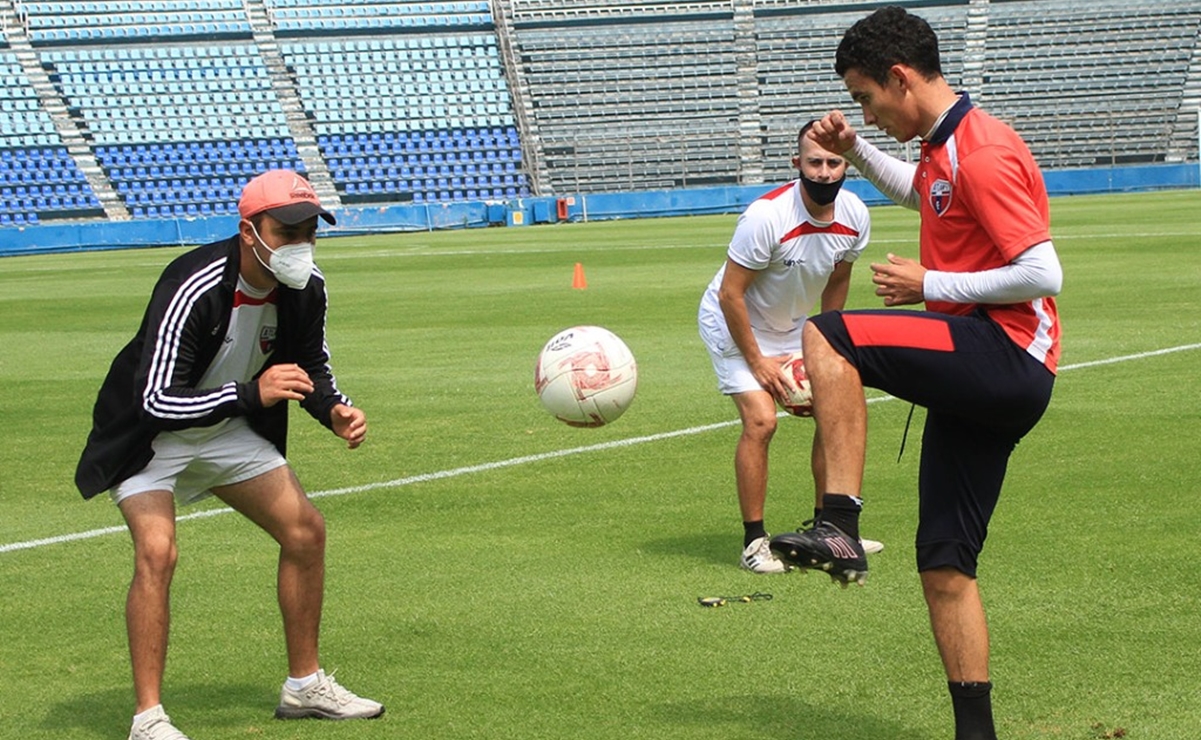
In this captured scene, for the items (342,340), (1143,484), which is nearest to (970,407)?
(1143,484)

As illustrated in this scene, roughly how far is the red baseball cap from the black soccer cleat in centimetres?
204

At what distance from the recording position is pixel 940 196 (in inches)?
193

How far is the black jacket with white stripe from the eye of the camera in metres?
5.47

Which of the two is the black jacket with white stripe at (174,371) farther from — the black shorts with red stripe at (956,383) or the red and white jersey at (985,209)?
the red and white jersey at (985,209)

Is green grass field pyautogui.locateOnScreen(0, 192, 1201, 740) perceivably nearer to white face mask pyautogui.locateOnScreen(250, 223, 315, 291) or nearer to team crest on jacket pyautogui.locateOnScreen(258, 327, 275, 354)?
team crest on jacket pyautogui.locateOnScreen(258, 327, 275, 354)

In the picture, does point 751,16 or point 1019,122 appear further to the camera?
point 751,16

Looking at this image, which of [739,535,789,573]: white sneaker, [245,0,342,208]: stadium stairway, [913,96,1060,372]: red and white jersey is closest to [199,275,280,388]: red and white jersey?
[913,96,1060,372]: red and white jersey

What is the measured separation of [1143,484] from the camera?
30.0 feet

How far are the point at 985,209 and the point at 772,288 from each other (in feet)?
12.7

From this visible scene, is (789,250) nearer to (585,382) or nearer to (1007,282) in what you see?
(585,382)

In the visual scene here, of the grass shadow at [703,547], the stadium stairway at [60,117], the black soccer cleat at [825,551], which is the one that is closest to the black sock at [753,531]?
the grass shadow at [703,547]

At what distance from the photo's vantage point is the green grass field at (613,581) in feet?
18.8

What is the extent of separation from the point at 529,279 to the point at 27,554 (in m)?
18.5

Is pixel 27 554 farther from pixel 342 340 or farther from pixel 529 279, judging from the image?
pixel 529 279
